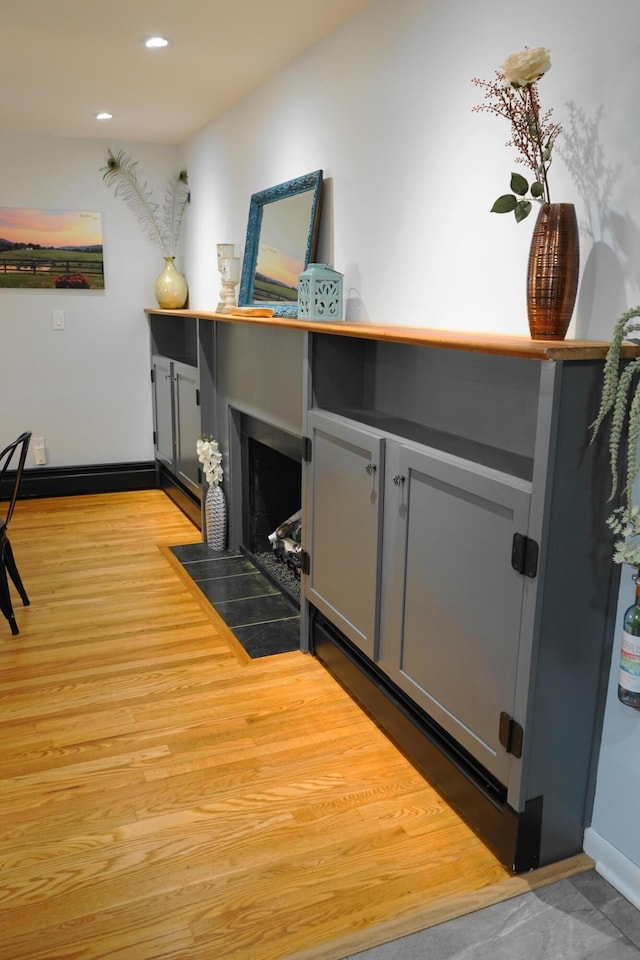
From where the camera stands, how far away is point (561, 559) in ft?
5.54

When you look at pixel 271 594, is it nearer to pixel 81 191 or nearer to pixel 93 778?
pixel 93 778

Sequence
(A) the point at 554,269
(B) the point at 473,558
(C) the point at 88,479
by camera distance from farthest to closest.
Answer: (C) the point at 88,479, (B) the point at 473,558, (A) the point at 554,269

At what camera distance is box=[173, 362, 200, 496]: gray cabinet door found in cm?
432

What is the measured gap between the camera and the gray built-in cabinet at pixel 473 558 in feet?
5.52

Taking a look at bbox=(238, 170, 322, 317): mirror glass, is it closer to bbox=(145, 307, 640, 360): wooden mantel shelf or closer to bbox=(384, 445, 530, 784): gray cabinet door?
bbox=(145, 307, 640, 360): wooden mantel shelf

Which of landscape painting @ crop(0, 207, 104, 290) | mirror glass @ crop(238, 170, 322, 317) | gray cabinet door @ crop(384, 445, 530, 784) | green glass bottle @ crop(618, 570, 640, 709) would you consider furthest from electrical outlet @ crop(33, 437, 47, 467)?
green glass bottle @ crop(618, 570, 640, 709)

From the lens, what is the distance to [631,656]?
1.69 metres

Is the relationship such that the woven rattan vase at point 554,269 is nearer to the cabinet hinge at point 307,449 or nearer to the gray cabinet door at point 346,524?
the gray cabinet door at point 346,524

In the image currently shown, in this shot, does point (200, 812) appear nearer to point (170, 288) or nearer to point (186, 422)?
point (186, 422)

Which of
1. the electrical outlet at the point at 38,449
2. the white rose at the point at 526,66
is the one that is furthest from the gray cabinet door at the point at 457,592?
the electrical outlet at the point at 38,449

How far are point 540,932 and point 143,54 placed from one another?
3.34 metres

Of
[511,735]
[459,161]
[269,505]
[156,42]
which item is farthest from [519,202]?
[269,505]

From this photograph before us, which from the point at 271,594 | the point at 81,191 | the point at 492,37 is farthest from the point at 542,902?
the point at 81,191

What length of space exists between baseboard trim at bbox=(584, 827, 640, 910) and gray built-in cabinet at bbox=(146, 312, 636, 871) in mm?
47
